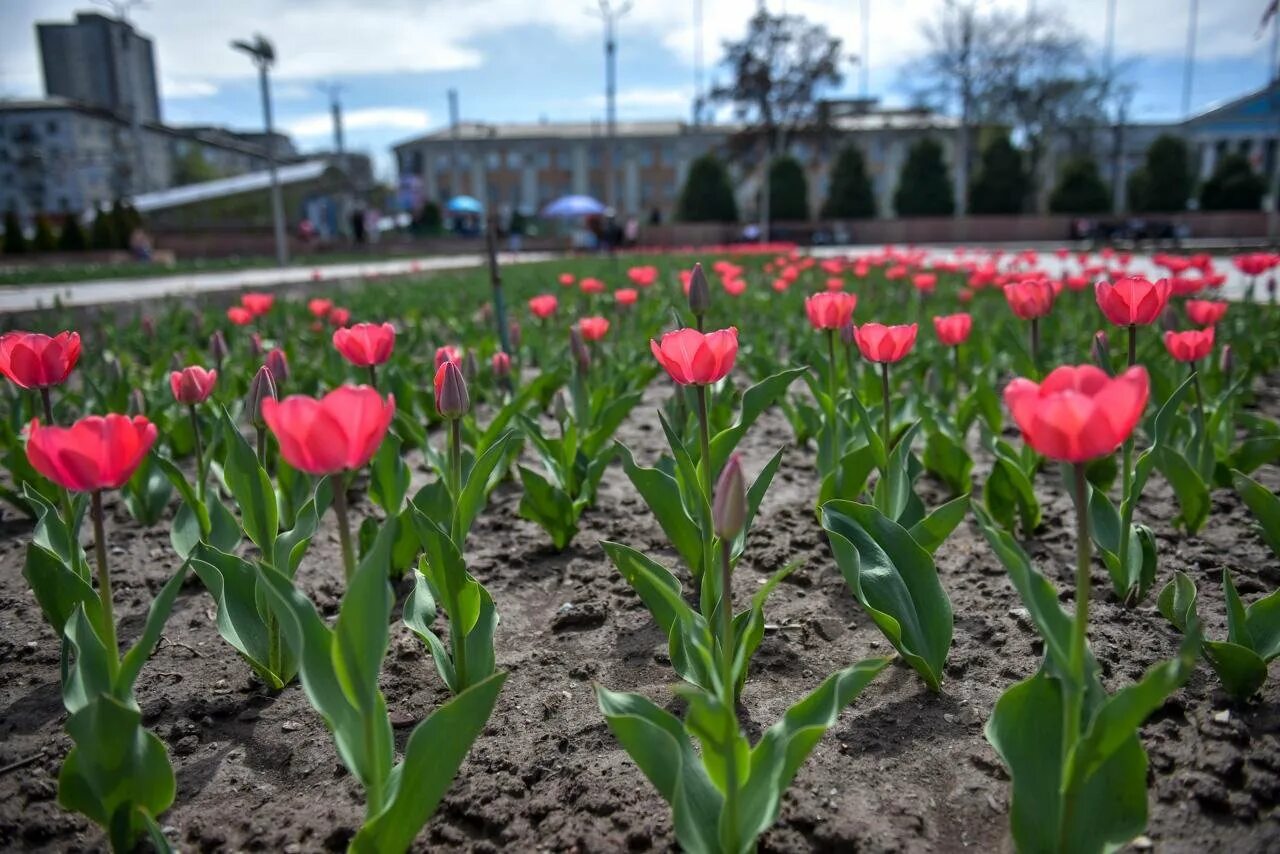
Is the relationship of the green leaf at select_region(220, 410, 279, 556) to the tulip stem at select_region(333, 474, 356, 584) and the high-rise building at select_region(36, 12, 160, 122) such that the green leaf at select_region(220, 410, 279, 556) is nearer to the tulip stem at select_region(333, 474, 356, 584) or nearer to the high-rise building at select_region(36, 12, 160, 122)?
the tulip stem at select_region(333, 474, 356, 584)

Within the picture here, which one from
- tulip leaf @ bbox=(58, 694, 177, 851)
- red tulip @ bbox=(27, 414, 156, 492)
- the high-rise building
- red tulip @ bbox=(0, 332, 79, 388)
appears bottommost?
tulip leaf @ bbox=(58, 694, 177, 851)

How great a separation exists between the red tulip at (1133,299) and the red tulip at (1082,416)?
3.71 feet

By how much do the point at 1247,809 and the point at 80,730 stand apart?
1764mm

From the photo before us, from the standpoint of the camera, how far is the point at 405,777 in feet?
3.91

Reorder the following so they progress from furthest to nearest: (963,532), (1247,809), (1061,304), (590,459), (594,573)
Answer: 1. (1061,304)
2. (590,459)
3. (963,532)
4. (594,573)
5. (1247,809)

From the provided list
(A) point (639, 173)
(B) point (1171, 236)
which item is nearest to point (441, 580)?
(B) point (1171, 236)

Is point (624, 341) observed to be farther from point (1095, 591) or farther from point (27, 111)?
point (27, 111)

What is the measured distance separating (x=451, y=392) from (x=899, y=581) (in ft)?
3.31

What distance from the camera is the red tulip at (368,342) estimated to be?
2154 millimetres

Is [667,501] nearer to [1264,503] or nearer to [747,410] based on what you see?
[747,410]

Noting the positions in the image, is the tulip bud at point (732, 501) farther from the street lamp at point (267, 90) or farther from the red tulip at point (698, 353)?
the street lamp at point (267, 90)

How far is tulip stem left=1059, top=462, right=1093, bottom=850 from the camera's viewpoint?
1.09 metres

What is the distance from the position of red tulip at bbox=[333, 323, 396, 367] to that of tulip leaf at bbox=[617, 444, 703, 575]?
2.15 ft

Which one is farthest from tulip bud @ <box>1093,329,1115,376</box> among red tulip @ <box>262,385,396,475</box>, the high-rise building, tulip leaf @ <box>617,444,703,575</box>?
the high-rise building
